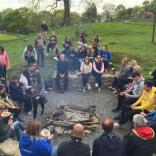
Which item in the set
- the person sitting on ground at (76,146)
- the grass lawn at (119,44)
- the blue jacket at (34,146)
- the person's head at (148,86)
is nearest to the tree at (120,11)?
the grass lawn at (119,44)

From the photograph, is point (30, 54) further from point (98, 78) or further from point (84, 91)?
point (98, 78)

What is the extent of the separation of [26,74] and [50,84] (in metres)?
2.65

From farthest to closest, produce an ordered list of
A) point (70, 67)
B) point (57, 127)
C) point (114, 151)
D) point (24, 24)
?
point (24, 24) < point (70, 67) < point (57, 127) < point (114, 151)

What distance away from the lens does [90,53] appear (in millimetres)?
18641

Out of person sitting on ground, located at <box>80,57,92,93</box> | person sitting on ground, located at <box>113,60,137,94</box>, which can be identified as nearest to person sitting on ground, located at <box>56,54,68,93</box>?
person sitting on ground, located at <box>80,57,92,93</box>

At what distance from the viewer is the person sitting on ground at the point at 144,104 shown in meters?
11.4

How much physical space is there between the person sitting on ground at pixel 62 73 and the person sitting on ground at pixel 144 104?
488 centimetres

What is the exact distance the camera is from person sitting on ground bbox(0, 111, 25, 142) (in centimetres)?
999

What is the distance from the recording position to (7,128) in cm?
1016

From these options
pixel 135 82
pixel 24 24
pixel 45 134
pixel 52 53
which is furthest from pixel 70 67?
pixel 24 24

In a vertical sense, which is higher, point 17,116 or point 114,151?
point 114,151

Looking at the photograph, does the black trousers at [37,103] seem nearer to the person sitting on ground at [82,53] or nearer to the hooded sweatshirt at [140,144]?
the person sitting on ground at [82,53]

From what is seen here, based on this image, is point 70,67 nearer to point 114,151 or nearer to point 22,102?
point 22,102

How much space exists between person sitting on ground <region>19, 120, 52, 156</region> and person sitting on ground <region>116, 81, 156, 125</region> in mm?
4481
